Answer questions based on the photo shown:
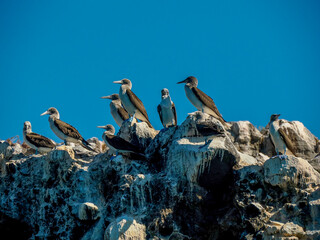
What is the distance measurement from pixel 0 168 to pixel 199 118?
794 cm

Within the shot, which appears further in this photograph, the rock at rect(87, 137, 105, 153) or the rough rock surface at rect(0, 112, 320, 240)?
the rock at rect(87, 137, 105, 153)

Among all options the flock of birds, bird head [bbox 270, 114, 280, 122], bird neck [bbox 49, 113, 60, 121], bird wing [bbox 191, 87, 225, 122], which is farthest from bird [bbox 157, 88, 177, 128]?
bird neck [bbox 49, 113, 60, 121]

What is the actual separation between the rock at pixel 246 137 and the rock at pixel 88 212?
5.53 meters

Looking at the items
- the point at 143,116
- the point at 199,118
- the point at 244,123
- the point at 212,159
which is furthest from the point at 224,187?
the point at 143,116

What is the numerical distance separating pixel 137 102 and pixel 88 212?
5136 mm

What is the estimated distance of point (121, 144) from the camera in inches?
727

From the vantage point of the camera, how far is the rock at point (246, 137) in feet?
64.1

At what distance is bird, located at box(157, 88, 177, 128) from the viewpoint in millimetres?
20125

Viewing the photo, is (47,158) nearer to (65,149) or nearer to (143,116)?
(65,149)

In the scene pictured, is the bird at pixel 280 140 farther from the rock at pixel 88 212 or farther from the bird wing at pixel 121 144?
the rock at pixel 88 212

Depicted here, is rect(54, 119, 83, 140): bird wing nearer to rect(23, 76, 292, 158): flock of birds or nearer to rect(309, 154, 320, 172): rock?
rect(23, 76, 292, 158): flock of birds

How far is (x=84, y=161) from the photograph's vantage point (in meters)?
19.7

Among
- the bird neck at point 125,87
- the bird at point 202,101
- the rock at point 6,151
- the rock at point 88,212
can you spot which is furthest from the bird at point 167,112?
the rock at point 6,151

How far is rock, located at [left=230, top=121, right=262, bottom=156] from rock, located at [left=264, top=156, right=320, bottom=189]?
3.74m
